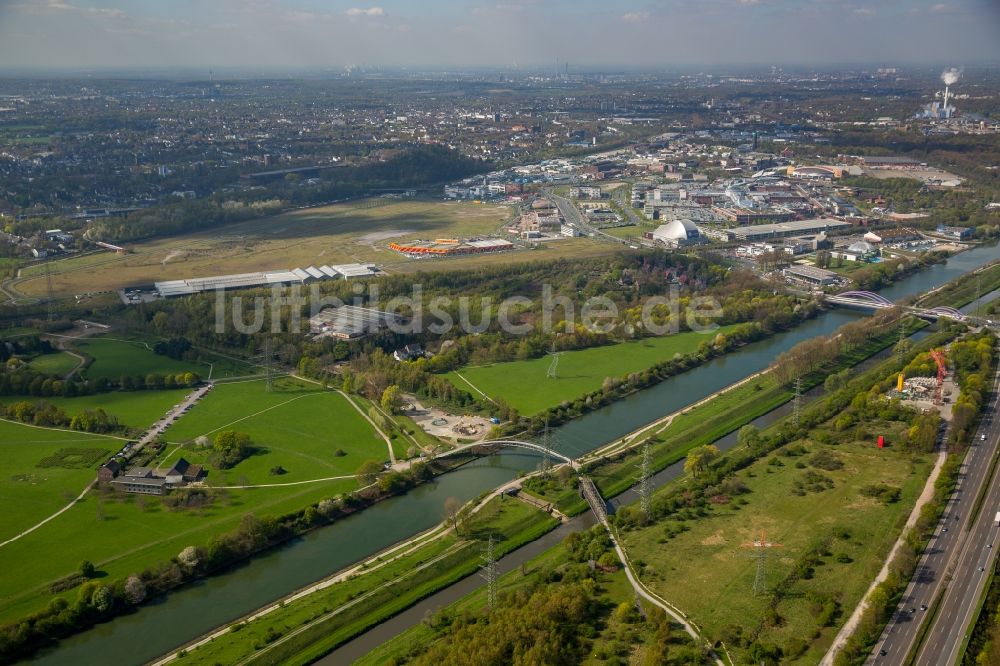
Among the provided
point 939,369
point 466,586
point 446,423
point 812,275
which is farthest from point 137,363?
point 812,275

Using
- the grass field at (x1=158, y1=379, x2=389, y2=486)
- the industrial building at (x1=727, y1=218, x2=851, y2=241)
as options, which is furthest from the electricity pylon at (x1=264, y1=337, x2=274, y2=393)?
the industrial building at (x1=727, y1=218, x2=851, y2=241)

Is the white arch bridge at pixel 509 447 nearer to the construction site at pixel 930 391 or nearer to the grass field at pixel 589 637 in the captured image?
the grass field at pixel 589 637

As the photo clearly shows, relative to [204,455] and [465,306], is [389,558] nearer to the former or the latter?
[204,455]

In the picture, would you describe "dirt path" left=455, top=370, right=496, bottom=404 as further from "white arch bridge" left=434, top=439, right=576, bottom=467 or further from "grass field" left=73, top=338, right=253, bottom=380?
"grass field" left=73, top=338, right=253, bottom=380

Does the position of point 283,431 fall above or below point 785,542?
above

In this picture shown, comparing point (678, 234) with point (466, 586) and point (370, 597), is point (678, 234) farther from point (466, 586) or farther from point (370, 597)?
point (370, 597)

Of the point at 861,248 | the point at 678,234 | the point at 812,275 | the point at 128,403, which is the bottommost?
the point at 128,403

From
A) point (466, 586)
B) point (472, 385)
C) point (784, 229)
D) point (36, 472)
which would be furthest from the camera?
point (784, 229)
